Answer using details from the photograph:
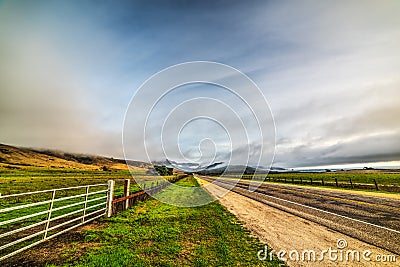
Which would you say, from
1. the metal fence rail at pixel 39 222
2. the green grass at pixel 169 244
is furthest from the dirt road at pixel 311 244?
the metal fence rail at pixel 39 222

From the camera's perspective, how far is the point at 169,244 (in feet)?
19.0

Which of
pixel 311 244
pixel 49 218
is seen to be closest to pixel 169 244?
pixel 49 218

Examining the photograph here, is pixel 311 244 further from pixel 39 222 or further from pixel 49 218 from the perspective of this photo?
pixel 39 222

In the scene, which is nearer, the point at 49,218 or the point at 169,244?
the point at 169,244

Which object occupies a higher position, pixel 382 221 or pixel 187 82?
pixel 187 82

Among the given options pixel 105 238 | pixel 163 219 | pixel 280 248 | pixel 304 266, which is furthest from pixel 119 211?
pixel 304 266

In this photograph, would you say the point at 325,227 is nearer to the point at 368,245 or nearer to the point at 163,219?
the point at 368,245

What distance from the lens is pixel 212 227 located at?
771cm

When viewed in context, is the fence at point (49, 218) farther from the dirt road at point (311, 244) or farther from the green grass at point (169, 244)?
the dirt road at point (311, 244)

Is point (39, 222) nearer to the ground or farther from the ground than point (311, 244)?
farther from the ground

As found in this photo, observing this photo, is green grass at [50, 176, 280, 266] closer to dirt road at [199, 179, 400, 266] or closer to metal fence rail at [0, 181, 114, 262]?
dirt road at [199, 179, 400, 266]

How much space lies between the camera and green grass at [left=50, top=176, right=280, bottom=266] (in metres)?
4.68

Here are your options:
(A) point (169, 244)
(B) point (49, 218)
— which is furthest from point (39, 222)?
(A) point (169, 244)

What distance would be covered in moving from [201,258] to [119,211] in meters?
6.75
